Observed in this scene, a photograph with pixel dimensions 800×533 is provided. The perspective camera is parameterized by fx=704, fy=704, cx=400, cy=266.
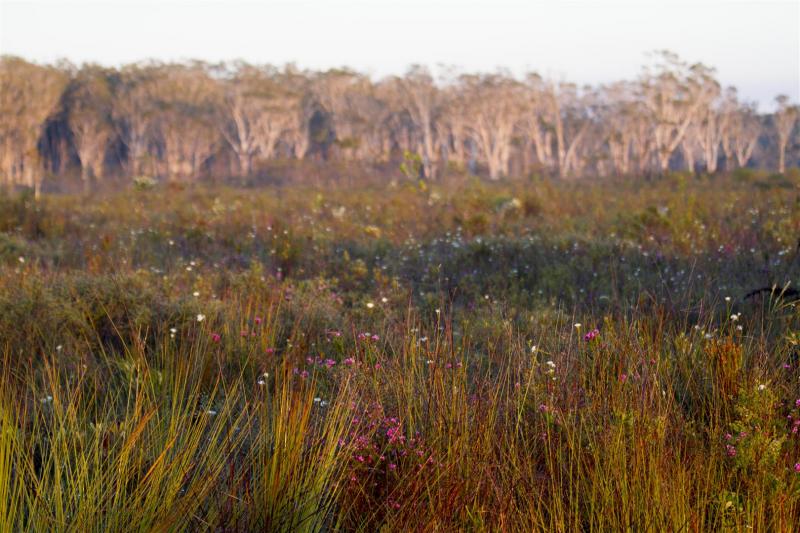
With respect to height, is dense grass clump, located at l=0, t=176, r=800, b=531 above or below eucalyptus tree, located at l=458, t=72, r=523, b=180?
below

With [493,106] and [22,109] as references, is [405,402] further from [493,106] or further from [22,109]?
[493,106]

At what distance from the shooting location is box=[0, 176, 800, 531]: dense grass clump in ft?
7.82

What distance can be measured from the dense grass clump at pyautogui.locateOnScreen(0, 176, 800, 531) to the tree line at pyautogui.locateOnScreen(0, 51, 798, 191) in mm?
37866

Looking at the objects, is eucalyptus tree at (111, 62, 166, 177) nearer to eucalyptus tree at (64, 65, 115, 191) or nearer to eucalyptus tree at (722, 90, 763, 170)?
eucalyptus tree at (64, 65, 115, 191)

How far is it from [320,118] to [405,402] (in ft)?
190

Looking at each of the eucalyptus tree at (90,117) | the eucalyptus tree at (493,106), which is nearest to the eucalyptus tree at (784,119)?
the eucalyptus tree at (493,106)

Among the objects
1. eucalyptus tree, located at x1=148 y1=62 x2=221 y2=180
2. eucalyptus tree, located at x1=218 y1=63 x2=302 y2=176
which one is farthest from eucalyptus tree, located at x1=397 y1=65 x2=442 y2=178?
eucalyptus tree, located at x1=148 y1=62 x2=221 y2=180

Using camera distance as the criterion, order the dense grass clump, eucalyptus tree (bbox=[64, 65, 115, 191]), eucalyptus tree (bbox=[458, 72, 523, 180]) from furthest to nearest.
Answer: eucalyptus tree (bbox=[458, 72, 523, 180]), eucalyptus tree (bbox=[64, 65, 115, 191]), the dense grass clump

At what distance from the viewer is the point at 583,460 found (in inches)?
105

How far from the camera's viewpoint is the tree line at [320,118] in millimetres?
46000

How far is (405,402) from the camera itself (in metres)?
3.14

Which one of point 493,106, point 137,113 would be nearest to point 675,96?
point 493,106

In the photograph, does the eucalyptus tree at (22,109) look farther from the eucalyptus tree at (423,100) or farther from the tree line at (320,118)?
the eucalyptus tree at (423,100)

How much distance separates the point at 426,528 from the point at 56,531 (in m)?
1.16
